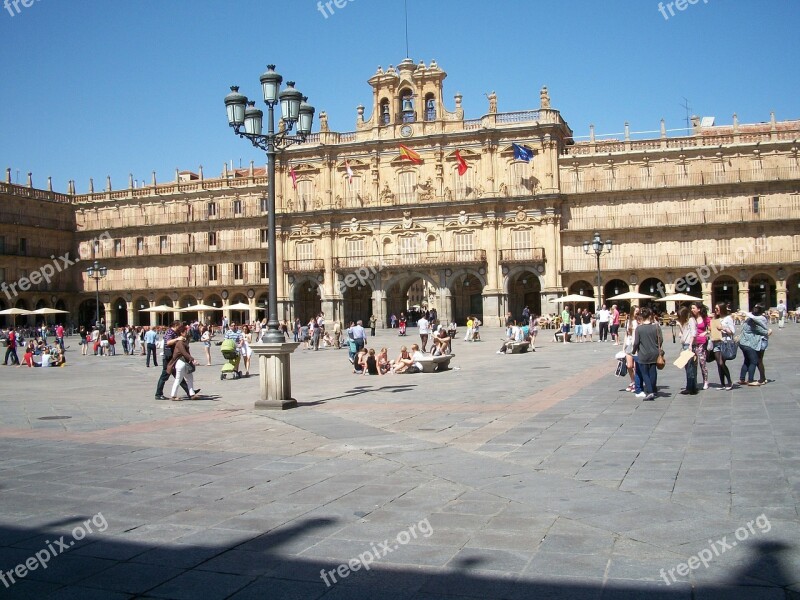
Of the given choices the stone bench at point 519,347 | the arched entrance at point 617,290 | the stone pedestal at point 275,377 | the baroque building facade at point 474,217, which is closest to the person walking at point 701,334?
the stone pedestal at point 275,377

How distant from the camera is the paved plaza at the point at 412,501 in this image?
456cm

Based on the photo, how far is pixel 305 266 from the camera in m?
54.2

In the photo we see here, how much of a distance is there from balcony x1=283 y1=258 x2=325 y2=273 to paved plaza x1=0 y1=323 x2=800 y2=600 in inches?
1624

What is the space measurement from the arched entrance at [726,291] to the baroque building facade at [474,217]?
89 mm

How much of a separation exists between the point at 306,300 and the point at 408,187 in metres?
12.2

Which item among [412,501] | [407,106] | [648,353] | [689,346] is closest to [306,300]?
[407,106]

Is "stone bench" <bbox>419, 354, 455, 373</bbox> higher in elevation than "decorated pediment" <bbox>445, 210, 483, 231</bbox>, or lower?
lower

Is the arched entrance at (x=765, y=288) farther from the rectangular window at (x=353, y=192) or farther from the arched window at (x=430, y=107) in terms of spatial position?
the rectangular window at (x=353, y=192)

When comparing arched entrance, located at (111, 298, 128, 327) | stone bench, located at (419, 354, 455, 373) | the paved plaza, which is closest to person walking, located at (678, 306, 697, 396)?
the paved plaza

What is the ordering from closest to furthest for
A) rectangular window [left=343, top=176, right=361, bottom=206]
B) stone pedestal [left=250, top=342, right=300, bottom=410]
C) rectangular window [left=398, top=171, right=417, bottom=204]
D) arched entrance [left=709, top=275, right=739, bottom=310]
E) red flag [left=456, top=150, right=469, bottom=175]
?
stone pedestal [left=250, top=342, right=300, bottom=410]
arched entrance [left=709, top=275, right=739, bottom=310]
red flag [left=456, top=150, right=469, bottom=175]
rectangular window [left=398, top=171, right=417, bottom=204]
rectangular window [left=343, top=176, right=361, bottom=206]

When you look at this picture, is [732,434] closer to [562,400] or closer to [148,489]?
[562,400]

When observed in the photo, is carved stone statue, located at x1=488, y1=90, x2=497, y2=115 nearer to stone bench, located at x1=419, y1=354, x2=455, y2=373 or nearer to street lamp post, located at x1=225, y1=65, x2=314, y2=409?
stone bench, located at x1=419, y1=354, x2=455, y2=373

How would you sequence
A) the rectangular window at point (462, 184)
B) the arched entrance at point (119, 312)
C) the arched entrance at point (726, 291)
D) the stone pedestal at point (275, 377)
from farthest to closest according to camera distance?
the arched entrance at point (119, 312) → the rectangular window at point (462, 184) → the arched entrance at point (726, 291) → the stone pedestal at point (275, 377)

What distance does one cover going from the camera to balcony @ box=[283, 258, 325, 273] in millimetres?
53688
